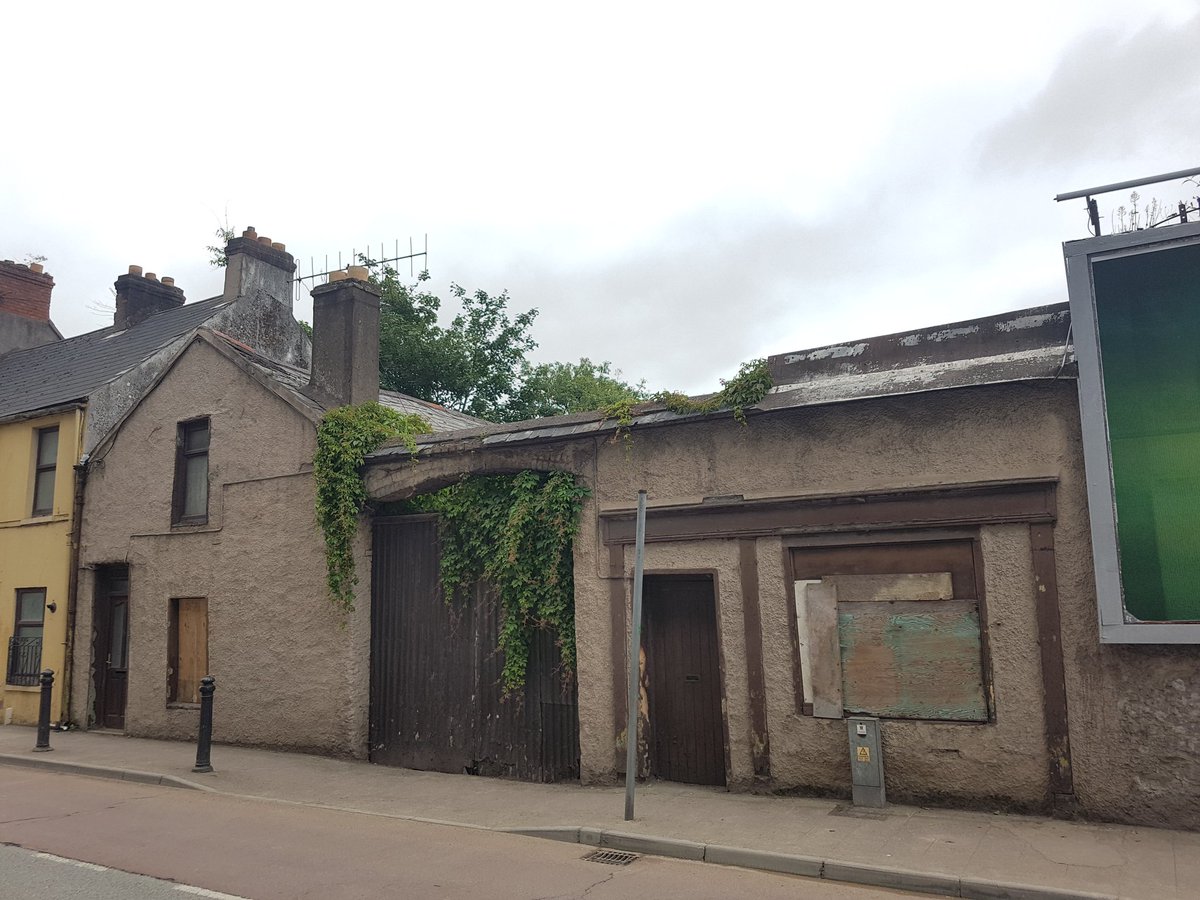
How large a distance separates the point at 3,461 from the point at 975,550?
54.9 ft

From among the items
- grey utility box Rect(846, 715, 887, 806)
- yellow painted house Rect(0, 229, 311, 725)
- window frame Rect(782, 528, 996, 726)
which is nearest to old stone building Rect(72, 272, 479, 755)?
yellow painted house Rect(0, 229, 311, 725)

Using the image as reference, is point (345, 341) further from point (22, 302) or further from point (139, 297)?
point (22, 302)

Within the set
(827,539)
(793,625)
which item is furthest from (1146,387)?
Answer: (793,625)

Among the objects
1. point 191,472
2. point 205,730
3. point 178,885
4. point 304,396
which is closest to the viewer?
point 178,885

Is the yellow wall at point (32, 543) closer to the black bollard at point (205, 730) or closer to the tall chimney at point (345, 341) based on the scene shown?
the tall chimney at point (345, 341)

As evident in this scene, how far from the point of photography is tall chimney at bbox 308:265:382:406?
13062 millimetres

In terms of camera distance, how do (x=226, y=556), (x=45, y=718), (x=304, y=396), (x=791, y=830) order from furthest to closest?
1. (x=226, y=556)
2. (x=304, y=396)
3. (x=45, y=718)
4. (x=791, y=830)

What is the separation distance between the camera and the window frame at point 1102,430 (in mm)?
7082

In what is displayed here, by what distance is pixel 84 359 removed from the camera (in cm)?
1803

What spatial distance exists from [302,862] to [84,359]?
1474cm

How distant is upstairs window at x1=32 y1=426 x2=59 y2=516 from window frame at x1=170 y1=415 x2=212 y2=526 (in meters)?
3.43

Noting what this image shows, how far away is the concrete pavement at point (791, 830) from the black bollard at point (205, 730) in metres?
0.20

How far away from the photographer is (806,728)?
8.38 metres

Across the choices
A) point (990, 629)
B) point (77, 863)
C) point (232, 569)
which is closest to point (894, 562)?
point (990, 629)
